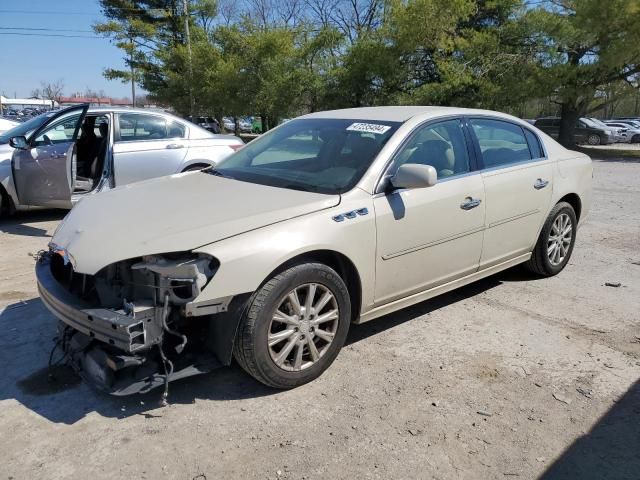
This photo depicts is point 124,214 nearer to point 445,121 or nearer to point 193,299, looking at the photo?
point 193,299

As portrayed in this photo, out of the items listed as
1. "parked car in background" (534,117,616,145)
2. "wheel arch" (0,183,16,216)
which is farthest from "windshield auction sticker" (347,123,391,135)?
"parked car in background" (534,117,616,145)

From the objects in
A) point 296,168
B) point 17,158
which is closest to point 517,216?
point 296,168

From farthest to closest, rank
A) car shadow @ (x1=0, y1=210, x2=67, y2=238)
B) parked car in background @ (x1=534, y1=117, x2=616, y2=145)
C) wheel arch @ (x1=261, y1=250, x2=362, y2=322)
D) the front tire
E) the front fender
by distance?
parked car in background @ (x1=534, y1=117, x2=616, y2=145)
car shadow @ (x1=0, y1=210, x2=67, y2=238)
wheel arch @ (x1=261, y1=250, x2=362, y2=322)
the front tire
the front fender

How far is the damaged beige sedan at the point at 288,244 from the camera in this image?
2859 mm

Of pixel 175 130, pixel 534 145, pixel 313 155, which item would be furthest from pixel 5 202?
pixel 534 145

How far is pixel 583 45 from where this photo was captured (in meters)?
22.5

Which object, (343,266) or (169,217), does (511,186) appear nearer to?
(343,266)

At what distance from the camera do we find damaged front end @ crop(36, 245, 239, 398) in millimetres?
2762

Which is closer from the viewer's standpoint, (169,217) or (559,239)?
(169,217)

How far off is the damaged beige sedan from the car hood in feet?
0.04

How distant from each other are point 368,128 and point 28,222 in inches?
237

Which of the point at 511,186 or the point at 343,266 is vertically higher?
the point at 511,186

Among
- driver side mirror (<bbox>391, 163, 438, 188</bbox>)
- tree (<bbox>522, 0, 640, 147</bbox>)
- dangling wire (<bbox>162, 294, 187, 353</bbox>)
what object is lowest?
dangling wire (<bbox>162, 294, 187, 353</bbox>)

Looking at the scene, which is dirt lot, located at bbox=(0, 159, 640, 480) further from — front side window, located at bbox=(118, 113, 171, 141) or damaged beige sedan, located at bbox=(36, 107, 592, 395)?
front side window, located at bbox=(118, 113, 171, 141)
